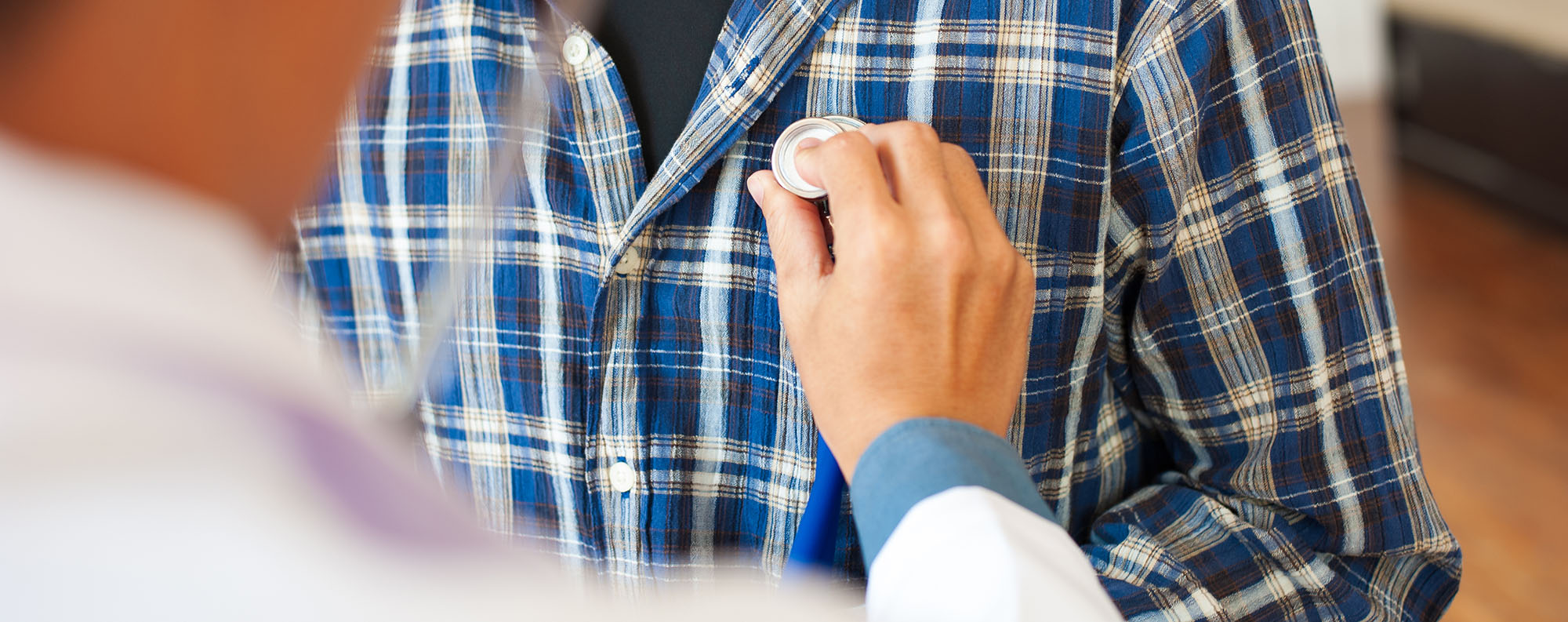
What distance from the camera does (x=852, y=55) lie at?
0.83 meters

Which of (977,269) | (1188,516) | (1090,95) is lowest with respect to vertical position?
(1188,516)

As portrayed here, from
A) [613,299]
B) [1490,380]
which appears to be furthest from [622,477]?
[1490,380]

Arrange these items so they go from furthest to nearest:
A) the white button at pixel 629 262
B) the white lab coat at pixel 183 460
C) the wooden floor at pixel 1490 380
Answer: the wooden floor at pixel 1490 380, the white button at pixel 629 262, the white lab coat at pixel 183 460

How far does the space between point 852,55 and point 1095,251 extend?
0.25 metres

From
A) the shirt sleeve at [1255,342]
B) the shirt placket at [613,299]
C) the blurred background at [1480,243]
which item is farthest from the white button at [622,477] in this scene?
the blurred background at [1480,243]

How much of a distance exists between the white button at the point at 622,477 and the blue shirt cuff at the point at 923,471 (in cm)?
37

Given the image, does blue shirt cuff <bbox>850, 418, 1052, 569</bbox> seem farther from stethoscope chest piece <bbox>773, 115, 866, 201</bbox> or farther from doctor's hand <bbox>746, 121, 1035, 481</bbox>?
stethoscope chest piece <bbox>773, 115, 866, 201</bbox>

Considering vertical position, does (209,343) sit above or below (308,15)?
below

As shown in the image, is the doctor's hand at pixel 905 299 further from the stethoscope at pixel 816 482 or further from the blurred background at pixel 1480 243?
the blurred background at pixel 1480 243

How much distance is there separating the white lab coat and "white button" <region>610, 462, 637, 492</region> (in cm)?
56

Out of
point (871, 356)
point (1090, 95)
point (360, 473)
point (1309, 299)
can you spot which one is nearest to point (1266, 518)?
point (1309, 299)

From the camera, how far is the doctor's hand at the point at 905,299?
1.98 ft

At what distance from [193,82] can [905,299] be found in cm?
37

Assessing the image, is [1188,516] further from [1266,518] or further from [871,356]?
[871,356]
